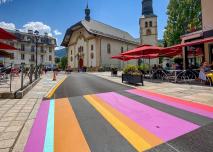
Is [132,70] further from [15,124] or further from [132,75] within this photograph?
[15,124]

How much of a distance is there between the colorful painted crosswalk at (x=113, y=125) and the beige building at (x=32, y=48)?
62.6 metres

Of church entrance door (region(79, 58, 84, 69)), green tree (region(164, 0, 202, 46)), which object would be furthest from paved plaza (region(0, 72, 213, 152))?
church entrance door (region(79, 58, 84, 69))

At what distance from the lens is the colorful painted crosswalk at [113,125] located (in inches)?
141

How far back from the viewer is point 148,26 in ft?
192

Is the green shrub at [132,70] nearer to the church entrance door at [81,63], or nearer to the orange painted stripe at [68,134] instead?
the orange painted stripe at [68,134]

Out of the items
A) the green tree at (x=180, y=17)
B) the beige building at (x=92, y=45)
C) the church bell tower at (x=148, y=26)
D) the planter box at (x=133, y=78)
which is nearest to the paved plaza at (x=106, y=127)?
the planter box at (x=133, y=78)

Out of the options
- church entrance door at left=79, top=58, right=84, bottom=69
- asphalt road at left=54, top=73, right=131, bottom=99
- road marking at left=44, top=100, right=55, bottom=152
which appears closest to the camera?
road marking at left=44, top=100, right=55, bottom=152

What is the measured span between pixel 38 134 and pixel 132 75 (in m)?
9.36

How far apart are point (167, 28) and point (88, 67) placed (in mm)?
20268

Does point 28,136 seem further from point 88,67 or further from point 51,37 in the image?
point 51,37

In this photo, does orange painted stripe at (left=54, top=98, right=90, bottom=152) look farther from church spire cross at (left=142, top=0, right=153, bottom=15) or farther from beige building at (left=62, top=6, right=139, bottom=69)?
church spire cross at (left=142, top=0, right=153, bottom=15)

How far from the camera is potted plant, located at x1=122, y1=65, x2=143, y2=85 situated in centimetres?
1238

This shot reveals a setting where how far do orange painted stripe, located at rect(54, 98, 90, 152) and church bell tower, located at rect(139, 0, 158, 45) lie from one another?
56014mm

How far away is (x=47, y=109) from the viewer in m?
6.33
